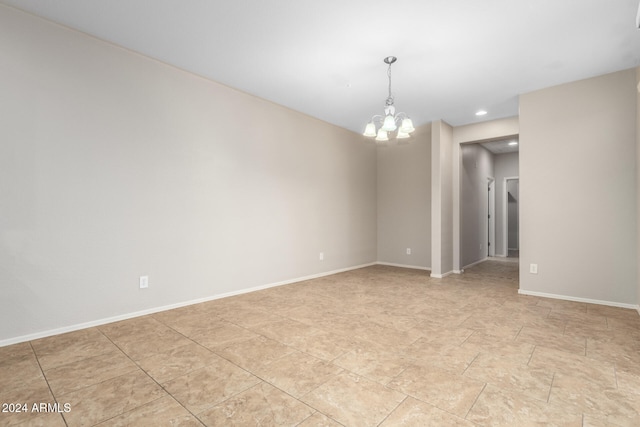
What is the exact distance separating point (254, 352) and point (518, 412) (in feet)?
5.54

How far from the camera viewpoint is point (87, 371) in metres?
2.00

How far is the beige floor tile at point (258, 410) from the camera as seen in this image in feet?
4.92

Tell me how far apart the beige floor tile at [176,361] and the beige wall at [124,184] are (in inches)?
44.4

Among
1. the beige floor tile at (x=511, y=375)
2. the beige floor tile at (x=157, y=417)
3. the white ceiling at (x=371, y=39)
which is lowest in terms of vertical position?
the beige floor tile at (x=511, y=375)

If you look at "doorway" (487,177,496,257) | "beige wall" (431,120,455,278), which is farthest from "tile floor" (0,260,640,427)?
"doorway" (487,177,496,257)

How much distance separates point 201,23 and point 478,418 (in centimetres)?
345

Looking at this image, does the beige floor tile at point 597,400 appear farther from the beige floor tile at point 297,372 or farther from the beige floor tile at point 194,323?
the beige floor tile at point 194,323

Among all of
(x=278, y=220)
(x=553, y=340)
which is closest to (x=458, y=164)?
(x=278, y=220)

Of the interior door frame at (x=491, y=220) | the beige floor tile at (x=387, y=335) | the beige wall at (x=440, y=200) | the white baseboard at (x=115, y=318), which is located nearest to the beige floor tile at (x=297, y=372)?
the beige floor tile at (x=387, y=335)

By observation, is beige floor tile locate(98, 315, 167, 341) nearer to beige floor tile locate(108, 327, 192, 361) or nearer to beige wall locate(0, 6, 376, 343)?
beige floor tile locate(108, 327, 192, 361)

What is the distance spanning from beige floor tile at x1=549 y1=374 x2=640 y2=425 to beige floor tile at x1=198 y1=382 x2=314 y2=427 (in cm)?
142

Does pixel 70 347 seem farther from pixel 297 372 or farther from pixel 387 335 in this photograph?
pixel 387 335

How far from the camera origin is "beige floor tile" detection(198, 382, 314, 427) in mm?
1500

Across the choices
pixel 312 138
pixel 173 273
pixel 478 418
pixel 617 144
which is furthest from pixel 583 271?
pixel 173 273
